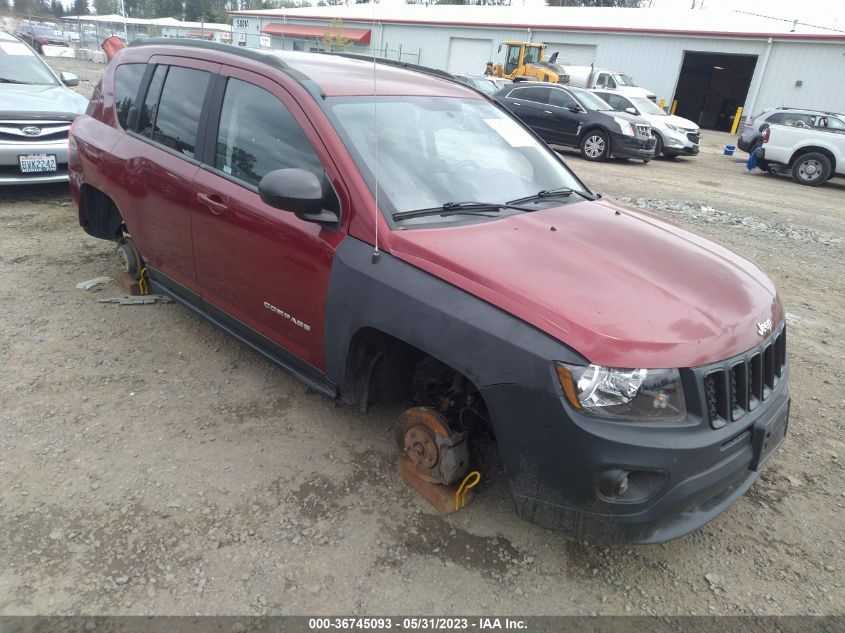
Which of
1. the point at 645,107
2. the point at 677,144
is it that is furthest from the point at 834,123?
the point at 645,107

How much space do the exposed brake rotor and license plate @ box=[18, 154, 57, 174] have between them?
5999 millimetres

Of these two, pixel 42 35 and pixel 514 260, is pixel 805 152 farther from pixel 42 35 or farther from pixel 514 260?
pixel 42 35

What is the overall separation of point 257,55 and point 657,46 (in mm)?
27991

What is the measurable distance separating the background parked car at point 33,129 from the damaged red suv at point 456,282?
10.9 ft

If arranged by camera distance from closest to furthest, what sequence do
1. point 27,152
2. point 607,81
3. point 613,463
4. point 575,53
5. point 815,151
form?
point 613,463, point 27,152, point 815,151, point 607,81, point 575,53

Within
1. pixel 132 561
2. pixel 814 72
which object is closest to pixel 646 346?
pixel 132 561

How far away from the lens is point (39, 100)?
6957 mm

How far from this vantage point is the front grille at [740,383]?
2166 mm

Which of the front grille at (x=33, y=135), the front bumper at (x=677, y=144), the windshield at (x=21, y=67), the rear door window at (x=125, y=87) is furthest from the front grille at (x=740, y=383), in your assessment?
the front bumper at (x=677, y=144)

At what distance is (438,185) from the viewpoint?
9.51 ft

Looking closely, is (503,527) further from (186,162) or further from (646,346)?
(186,162)

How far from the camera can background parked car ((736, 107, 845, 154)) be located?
1367 cm

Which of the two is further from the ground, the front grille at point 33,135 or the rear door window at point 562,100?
the rear door window at point 562,100

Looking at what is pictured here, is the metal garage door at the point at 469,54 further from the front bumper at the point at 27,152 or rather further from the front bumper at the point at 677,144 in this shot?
the front bumper at the point at 27,152
